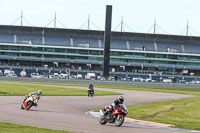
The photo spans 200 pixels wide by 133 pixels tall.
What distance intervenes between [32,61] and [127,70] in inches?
1235

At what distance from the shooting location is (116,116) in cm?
2275

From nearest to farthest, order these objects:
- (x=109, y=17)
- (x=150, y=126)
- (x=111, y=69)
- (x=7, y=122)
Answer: (x=7, y=122) < (x=150, y=126) < (x=109, y=17) < (x=111, y=69)

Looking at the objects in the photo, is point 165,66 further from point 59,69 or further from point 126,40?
point 59,69

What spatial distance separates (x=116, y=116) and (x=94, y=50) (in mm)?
115795

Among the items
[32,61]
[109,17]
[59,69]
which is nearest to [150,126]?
[109,17]

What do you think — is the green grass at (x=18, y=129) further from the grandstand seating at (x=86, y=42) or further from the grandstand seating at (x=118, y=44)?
the grandstand seating at (x=118, y=44)

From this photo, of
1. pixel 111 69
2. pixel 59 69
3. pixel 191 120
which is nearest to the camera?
pixel 191 120

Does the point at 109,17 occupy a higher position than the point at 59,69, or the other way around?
the point at 109,17

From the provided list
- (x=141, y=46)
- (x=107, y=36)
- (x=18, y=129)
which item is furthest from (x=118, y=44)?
(x=18, y=129)

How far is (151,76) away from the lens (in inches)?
Answer: 5300

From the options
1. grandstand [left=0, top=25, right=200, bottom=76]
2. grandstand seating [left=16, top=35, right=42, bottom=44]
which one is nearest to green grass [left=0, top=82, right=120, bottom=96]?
grandstand [left=0, top=25, right=200, bottom=76]

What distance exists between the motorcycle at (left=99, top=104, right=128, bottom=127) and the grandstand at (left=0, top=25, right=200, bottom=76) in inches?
4530

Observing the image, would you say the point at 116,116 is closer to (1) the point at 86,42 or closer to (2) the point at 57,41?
(2) the point at 57,41

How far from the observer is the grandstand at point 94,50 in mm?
137125
